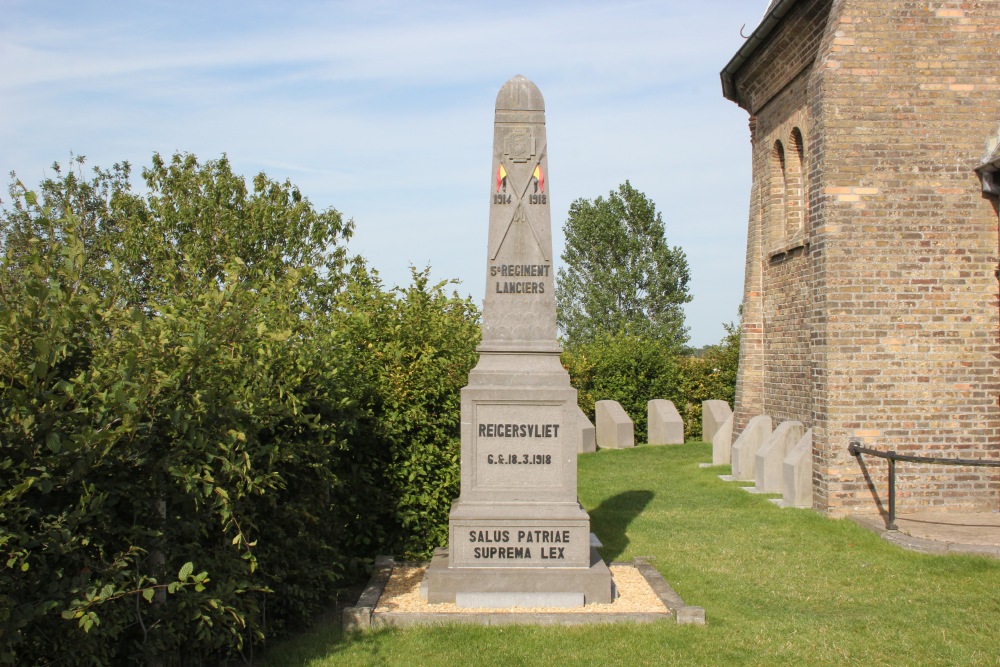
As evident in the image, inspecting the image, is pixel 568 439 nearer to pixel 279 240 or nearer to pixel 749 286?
pixel 749 286

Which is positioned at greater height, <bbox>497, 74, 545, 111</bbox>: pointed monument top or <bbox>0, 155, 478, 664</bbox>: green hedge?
<bbox>497, 74, 545, 111</bbox>: pointed monument top

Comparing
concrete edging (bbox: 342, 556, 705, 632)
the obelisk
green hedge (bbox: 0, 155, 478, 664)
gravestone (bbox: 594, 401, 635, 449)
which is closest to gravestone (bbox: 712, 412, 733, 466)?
gravestone (bbox: 594, 401, 635, 449)

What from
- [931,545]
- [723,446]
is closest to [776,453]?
[931,545]

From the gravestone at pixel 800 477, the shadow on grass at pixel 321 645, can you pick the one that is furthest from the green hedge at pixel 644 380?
the shadow on grass at pixel 321 645

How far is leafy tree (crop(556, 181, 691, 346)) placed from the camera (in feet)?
156

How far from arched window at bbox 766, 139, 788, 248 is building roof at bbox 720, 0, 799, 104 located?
Result: 4.98 ft

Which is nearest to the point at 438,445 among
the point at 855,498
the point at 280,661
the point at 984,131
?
the point at 280,661

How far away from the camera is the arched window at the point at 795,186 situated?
1293cm

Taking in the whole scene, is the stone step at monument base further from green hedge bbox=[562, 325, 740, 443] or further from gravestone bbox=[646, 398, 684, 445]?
green hedge bbox=[562, 325, 740, 443]

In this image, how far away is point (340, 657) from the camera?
574cm

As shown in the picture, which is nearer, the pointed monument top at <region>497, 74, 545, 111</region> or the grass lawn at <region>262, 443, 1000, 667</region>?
the grass lawn at <region>262, 443, 1000, 667</region>

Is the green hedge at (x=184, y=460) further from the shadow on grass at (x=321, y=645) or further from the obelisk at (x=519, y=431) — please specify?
the obelisk at (x=519, y=431)

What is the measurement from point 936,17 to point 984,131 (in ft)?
4.70

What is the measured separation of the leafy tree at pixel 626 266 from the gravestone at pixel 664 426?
26.8m
